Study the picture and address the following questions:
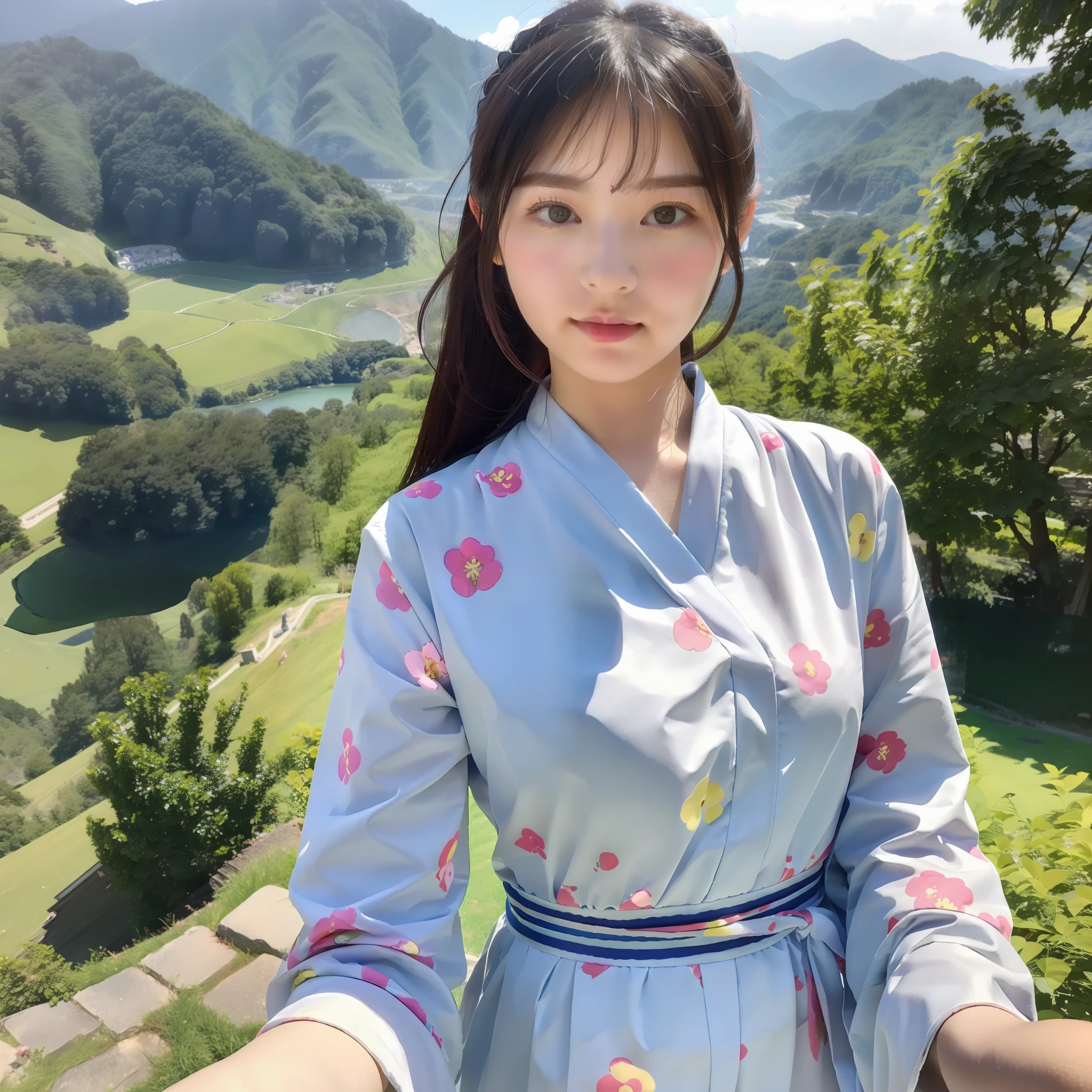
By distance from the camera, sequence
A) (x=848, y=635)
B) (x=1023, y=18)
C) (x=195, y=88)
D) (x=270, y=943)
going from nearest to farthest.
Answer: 1. (x=848, y=635)
2. (x=270, y=943)
3. (x=1023, y=18)
4. (x=195, y=88)

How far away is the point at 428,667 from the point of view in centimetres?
78

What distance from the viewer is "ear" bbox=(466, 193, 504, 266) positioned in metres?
0.94

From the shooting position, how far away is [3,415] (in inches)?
163

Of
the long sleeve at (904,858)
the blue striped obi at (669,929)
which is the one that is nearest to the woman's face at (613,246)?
the long sleeve at (904,858)

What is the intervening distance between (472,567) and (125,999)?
268 cm

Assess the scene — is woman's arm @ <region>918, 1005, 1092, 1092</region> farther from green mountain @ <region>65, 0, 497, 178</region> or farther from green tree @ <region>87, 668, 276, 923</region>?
green mountain @ <region>65, 0, 497, 178</region>

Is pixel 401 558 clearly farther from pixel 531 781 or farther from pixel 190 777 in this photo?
pixel 190 777

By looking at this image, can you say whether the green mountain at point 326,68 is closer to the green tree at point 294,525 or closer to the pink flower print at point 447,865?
the green tree at point 294,525

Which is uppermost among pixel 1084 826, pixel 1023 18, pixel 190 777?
pixel 1023 18

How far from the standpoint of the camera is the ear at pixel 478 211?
94 centimetres

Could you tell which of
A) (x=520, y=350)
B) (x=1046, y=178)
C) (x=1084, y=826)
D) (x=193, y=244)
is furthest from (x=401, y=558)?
(x=193, y=244)

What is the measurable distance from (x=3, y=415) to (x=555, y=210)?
173 inches

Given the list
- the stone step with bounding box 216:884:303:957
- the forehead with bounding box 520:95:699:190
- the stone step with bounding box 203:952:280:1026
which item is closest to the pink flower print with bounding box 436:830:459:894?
the forehead with bounding box 520:95:699:190

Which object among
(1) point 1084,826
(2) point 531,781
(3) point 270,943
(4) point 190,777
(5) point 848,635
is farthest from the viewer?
(4) point 190,777
